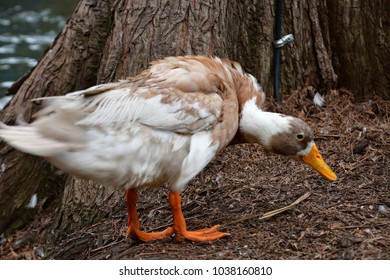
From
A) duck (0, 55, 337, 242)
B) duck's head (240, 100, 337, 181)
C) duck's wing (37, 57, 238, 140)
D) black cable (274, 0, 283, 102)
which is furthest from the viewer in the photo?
black cable (274, 0, 283, 102)

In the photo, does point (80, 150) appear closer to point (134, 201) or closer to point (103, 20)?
point (134, 201)

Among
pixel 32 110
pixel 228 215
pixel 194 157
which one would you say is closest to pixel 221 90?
pixel 194 157

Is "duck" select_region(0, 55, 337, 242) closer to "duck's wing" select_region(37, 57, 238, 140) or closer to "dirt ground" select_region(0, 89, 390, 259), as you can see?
"duck's wing" select_region(37, 57, 238, 140)

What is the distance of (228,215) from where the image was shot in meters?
5.04

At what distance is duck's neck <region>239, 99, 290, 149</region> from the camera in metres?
4.96

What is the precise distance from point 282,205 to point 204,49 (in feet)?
4.83

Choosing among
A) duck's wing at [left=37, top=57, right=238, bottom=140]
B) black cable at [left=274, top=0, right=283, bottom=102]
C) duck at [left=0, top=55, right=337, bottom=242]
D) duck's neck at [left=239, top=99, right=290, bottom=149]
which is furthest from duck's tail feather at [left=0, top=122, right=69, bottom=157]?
black cable at [left=274, top=0, right=283, bottom=102]

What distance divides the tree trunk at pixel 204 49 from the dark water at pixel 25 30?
14.4ft

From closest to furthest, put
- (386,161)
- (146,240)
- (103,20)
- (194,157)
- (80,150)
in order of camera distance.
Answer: (80,150), (194,157), (146,240), (386,161), (103,20)

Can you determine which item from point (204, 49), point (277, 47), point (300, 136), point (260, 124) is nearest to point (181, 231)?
point (260, 124)

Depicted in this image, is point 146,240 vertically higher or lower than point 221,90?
lower

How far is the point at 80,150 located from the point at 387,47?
339 centimetres

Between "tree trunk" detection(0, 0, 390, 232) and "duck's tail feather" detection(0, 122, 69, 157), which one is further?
"tree trunk" detection(0, 0, 390, 232)

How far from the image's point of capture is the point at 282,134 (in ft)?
16.3
